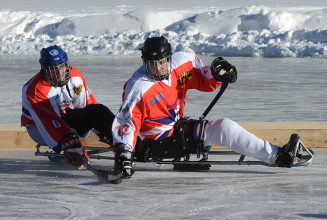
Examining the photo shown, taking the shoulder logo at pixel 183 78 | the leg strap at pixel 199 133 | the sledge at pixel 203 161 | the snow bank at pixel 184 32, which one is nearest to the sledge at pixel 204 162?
the sledge at pixel 203 161

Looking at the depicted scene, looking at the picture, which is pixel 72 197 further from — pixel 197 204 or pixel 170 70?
pixel 170 70

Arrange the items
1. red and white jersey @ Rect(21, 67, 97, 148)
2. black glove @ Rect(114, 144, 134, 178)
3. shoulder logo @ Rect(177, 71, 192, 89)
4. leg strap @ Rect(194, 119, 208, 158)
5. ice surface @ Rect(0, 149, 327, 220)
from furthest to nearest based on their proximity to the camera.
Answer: red and white jersey @ Rect(21, 67, 97, 148) < shoulder logo @ Rect(177, 71, 192, 89) < leg strap @ Rect(194, 119, 208, 158) < black glove @ Rect(114, 144, 134, 178) < ice surface @ Rect(0, 149, 327, 220)

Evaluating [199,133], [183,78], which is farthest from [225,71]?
[199,133]

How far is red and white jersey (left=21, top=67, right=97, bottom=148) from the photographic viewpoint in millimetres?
3451

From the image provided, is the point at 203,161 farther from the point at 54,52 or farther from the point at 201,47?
the point at 201,47

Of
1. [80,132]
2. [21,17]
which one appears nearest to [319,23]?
Answer: [80,132]

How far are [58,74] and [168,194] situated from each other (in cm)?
151

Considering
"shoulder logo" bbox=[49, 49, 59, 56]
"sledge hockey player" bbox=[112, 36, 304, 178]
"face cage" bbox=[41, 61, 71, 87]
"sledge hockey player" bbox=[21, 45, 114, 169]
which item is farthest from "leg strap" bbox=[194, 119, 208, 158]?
"shoulder logo" bbox=[49, 49, 59, 56]

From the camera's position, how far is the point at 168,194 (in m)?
2.90

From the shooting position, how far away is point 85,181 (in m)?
3.30

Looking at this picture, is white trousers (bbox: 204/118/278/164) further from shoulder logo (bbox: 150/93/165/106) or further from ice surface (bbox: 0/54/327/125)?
ice surface (bbox: 0/54/327/125)

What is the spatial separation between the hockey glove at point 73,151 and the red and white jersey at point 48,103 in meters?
0.07

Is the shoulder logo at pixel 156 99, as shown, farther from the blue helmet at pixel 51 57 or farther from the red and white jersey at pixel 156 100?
the blue helmet at pixel 51 57

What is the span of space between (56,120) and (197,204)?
5.08 ft
